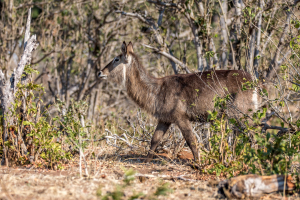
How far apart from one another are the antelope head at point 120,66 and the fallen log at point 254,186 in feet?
12.4

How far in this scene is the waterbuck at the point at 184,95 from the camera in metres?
6.04

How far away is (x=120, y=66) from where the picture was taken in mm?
7113

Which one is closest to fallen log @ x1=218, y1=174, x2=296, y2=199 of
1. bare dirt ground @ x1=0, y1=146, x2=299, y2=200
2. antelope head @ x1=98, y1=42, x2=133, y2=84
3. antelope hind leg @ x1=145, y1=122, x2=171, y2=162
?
bare dirt ground @ x1=0, y1=146, x2=299, y2=200

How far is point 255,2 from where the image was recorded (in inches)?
302

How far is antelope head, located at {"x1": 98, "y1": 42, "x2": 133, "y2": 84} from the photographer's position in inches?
276

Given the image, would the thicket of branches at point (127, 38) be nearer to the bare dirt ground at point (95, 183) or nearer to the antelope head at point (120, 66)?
the antelope head at point (120, 66)

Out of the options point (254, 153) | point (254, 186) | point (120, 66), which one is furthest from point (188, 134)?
point (254, 186)

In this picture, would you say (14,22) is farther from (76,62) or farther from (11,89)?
(11,89)

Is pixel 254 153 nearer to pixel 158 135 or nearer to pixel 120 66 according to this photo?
pixel 158 135

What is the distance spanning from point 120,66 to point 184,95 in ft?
5.33

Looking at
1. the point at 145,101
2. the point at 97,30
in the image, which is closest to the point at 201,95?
the point at 145,101

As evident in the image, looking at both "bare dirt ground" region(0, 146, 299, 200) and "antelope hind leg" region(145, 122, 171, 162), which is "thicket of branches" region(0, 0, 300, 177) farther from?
"bare dirt ground" region(0, 146, 299, 200)

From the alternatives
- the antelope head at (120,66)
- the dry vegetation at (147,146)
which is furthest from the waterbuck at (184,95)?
the dry vegetation at (147,146)

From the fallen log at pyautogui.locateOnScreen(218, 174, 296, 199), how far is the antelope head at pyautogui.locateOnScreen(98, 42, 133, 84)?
12.4 ft
